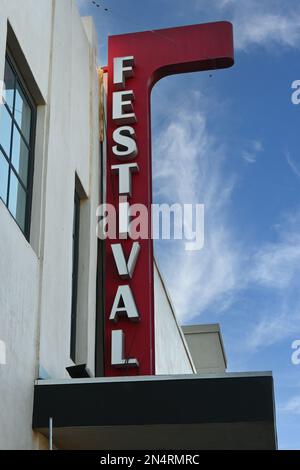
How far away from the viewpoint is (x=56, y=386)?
9531 millimetres

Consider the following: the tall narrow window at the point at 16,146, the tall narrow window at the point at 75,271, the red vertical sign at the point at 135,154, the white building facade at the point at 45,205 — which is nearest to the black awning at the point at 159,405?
the white building facade at the point at 45,205

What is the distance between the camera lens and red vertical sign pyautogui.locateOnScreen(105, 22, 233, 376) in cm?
1287

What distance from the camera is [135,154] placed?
566 inches

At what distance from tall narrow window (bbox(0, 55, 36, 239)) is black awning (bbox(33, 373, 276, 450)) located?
2.30m

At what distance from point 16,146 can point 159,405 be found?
3.84 m

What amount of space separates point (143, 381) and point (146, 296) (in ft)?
12.6

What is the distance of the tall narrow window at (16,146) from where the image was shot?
10.0 metres

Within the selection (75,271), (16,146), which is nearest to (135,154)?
(75,271)

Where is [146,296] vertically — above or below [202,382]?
above

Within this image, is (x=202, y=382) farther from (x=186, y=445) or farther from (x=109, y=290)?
(x=109, y=290)
